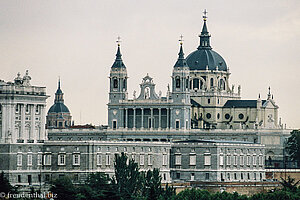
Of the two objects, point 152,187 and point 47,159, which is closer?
point 152,187

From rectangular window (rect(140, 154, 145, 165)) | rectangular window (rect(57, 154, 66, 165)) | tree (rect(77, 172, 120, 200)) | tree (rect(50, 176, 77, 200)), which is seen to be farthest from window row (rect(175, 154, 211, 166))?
tree (rect(50, 176, 77, 200))

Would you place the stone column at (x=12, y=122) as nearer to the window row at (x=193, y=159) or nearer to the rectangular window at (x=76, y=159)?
the rectangular window at (x=76, y=159)

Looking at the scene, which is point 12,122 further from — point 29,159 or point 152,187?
point 152,187

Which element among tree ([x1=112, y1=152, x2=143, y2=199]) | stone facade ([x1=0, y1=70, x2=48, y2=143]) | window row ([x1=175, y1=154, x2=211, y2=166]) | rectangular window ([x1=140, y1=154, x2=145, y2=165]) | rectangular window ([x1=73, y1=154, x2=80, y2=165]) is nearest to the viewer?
tree ([x1=112, y1=152, x2=143, y2=199])

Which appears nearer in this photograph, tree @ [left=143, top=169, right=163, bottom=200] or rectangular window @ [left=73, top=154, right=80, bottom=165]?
tree @ [left=143, top=169, right=163, bottom=200]

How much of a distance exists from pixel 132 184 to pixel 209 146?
33751mm

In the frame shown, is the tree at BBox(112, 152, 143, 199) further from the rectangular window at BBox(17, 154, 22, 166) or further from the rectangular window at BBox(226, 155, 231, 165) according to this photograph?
the rectangular window at BBox(226, 155, 231, 165)

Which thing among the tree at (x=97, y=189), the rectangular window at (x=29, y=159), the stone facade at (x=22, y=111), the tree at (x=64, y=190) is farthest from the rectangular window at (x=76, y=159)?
the tree at (x=64, y=190)

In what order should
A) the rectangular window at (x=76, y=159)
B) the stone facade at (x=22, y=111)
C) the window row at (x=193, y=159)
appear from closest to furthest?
the stone facade at (x=22, y=111)
the rectangular window at (x=76, y=159)
the window row at (x=193, y=159)

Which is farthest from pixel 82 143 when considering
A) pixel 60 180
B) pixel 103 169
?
pixel 60 180

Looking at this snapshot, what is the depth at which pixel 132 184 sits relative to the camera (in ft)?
534

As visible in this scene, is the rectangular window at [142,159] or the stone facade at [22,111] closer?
the stone facade at [22,111]

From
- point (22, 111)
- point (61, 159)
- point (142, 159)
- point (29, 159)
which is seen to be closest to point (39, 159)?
point (29, 159)

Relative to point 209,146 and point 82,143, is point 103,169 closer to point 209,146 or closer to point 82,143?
point 82,143
